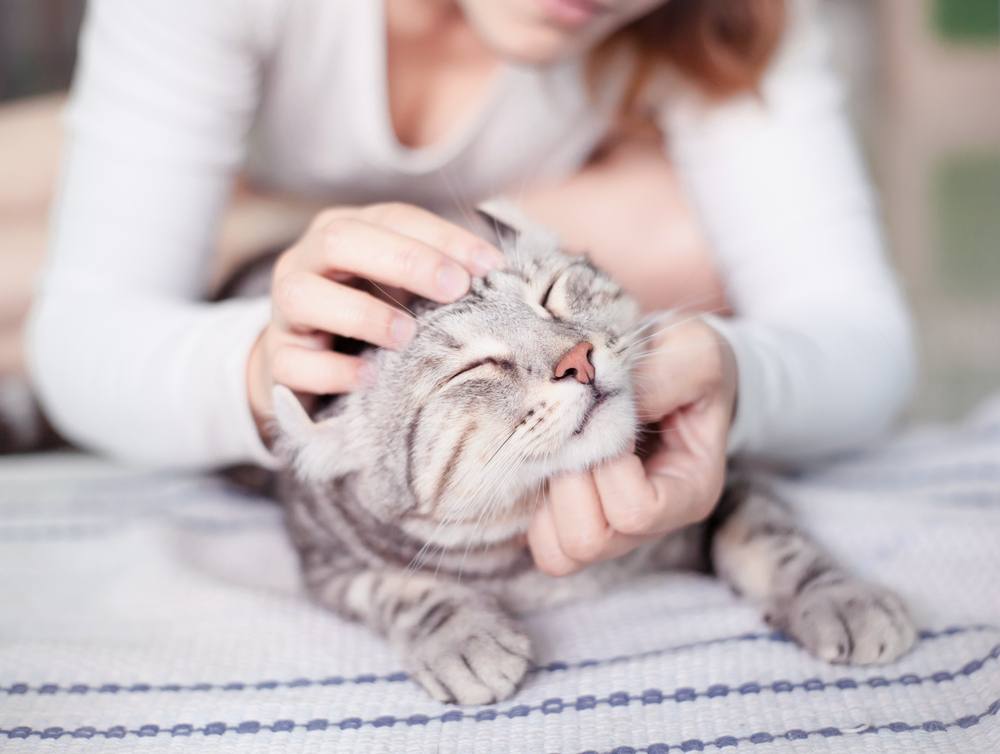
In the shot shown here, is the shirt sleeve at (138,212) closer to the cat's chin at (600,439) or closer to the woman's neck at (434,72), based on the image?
the woman's neck at (434,72)

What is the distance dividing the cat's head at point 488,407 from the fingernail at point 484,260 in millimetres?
15

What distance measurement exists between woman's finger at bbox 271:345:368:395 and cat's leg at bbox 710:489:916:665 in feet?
1.32

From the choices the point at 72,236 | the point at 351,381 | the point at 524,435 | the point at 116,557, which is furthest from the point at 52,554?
the point at 524,435

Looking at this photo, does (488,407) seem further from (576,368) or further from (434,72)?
(434,72)

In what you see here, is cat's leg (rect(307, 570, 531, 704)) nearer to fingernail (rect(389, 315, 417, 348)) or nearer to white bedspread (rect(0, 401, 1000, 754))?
white bedspread (rect(0, 401, 1000, 754))

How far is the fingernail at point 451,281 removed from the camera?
0.71 m

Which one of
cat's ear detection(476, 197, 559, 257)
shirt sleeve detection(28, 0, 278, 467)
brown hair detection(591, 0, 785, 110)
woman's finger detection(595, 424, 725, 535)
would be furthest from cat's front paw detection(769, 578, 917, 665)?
brown hair detection(591, 0, 785, 110)

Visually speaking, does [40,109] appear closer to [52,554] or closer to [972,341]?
[52,554]

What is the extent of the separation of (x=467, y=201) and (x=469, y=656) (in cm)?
70

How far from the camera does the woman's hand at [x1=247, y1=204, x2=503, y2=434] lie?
71 cm

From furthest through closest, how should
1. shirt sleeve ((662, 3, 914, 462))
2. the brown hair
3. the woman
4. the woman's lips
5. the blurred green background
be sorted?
the blurred green background, the brown hair, shirt sleeve ((662, 3, 914, 462)), the woman's lips, the woman

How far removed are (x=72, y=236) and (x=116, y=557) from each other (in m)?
0.37

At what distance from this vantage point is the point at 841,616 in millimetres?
756

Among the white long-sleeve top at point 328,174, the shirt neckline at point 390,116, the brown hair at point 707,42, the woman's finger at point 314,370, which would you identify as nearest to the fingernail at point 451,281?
the woman's finger at point 314,370
